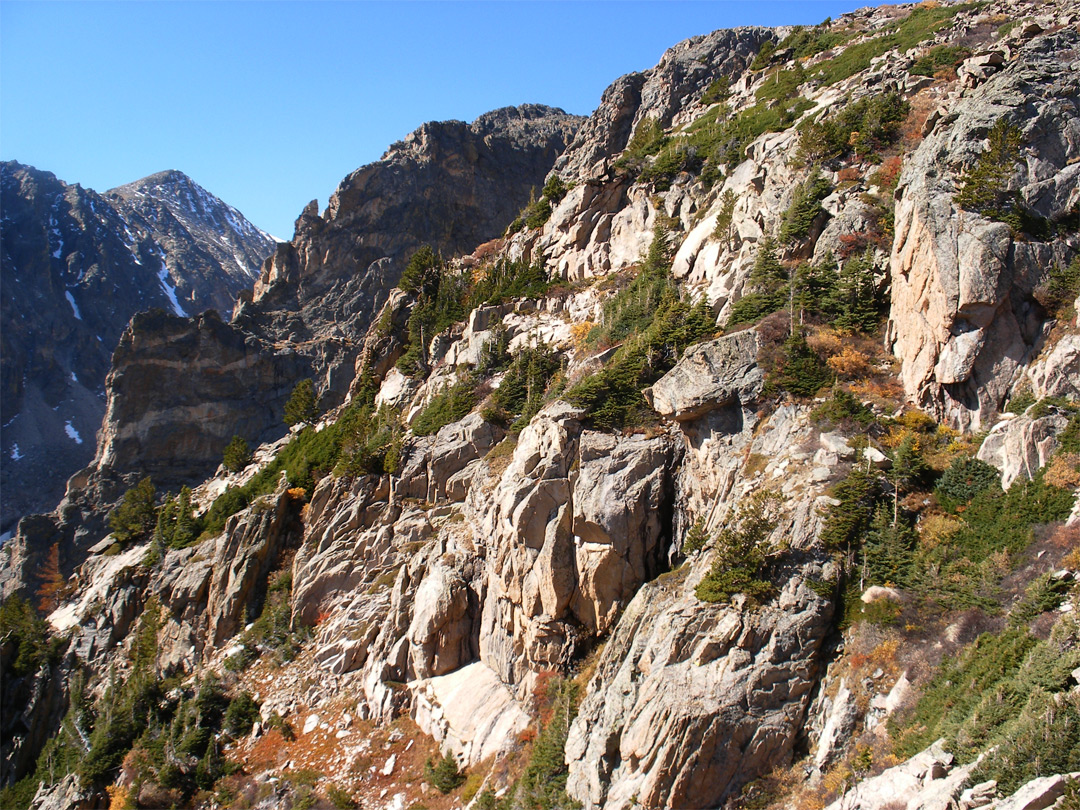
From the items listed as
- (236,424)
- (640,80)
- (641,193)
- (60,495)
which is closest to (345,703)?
(641,193)

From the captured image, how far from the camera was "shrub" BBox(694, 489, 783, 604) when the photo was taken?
19656 millimetres

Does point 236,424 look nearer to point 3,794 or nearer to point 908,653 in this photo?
point 3,794

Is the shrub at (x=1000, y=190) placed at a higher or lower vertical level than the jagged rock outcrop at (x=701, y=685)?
higher

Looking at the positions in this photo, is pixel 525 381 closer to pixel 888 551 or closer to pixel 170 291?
pixel 888 551

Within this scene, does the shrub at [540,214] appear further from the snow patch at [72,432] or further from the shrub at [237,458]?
the snow patch at [72,432]

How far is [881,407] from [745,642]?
10.7 metres

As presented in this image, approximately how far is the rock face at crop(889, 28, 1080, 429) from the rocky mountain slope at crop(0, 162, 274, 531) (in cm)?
12209

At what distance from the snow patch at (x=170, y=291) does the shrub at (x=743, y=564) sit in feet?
522

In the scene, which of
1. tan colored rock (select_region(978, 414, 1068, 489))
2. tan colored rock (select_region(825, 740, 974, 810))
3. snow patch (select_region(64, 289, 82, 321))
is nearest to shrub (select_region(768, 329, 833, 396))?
tan colored rock (select_region(978, 414, 1068, 489))

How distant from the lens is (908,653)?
675 inches

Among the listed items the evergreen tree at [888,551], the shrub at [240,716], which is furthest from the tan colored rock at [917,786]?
the shrub at [240,716]

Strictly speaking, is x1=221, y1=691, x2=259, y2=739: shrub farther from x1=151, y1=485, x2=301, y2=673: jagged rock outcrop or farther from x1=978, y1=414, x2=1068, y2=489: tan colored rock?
x1=978, y1=414, x2=1068, y2=489: tan colored rock

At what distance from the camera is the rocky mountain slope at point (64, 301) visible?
113188mm

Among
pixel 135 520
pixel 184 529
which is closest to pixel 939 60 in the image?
pixel 184 529
